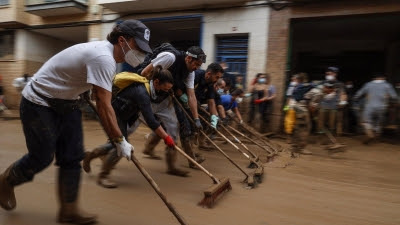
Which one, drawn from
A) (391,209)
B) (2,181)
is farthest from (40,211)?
(391,209)

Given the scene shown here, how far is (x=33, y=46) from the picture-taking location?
474 inches

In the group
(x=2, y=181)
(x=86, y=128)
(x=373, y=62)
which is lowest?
(x=86, y=128)

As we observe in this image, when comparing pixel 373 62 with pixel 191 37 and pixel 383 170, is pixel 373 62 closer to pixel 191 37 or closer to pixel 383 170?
pixel 191 37

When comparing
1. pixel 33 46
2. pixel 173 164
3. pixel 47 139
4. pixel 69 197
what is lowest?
pixel 173 164

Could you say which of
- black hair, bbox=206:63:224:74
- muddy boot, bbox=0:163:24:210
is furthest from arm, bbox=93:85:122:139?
black hair, bbox=206:63:224:74

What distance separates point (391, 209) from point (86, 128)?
6754 millimetres

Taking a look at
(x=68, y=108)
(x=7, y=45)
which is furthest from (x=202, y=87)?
(x=7, y=45)

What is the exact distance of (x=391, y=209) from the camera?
9.80 ft

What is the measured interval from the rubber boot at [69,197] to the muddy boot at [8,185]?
290mm

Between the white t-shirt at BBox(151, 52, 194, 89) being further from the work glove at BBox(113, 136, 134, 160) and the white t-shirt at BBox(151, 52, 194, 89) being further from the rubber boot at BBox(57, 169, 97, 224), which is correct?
the rubber boot at BBox(57, 169, 97, 224)

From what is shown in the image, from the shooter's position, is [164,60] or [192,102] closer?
[164,60]

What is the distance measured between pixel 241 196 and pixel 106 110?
1.73 m

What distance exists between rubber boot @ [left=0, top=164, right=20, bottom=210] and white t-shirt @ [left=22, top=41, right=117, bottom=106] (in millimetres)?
594

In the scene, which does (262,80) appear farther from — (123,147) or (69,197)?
(69,197)
